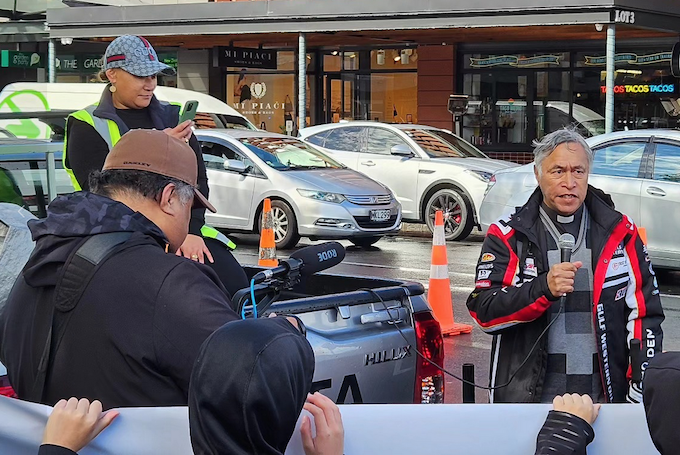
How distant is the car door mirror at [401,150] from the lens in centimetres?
1741

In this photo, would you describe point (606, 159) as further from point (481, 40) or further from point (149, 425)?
point (481, 40)

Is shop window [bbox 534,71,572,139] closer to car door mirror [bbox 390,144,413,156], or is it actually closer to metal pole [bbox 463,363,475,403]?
car door mirror [bbox 390,144,413,156]

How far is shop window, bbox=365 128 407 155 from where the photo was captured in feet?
58.7

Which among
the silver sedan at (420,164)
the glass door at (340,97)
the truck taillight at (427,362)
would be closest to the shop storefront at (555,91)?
the glass door at (340,97)

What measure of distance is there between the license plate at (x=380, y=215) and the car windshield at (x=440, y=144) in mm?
2334

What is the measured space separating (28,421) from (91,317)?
0.36 meters

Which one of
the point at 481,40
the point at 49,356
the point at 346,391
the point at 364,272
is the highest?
the point at 481,40

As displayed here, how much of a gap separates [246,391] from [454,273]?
1124 centimetres

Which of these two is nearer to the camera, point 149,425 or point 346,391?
point 149,425

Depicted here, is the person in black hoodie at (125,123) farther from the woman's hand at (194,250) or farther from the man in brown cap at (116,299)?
the man in brown cap at (116,299)

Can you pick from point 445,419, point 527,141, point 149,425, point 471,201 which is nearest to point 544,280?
point 445,419

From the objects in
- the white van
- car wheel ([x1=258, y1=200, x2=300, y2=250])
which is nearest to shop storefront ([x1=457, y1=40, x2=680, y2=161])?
car wheel ([x1=258, y1=200, x2=300, y2=250])

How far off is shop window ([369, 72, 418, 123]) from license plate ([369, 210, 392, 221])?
458 inches

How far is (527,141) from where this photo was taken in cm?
2527
